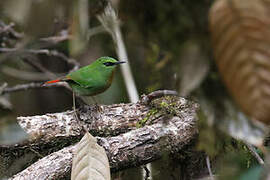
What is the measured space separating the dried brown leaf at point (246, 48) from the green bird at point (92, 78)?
1713mm

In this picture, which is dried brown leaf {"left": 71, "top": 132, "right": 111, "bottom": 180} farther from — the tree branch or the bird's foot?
the bird's foot

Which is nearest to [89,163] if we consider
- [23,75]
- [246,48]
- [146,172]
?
[146,172]

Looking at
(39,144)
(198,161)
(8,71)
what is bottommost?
(198,161)

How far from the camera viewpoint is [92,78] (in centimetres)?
217

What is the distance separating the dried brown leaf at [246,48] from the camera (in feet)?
1.51

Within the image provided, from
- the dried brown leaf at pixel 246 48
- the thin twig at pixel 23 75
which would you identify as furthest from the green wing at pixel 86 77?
the dried brown leaf at pixel 246 48

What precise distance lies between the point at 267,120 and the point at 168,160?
1600mm

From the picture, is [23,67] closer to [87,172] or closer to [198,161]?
[198,161]

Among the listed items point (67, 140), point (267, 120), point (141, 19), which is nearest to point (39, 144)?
point (67, 140)

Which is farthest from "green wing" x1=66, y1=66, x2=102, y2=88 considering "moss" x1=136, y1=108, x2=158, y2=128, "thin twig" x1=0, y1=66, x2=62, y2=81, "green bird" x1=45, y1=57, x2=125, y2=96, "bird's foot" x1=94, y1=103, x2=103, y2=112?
"thin twig" x1=0, y1=66, x2=62, y2=81

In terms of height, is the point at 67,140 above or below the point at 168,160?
above

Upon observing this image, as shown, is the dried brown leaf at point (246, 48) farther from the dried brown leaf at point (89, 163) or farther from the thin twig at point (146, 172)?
the thin twig at point (146, 172)

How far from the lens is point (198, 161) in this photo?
6.57 feet

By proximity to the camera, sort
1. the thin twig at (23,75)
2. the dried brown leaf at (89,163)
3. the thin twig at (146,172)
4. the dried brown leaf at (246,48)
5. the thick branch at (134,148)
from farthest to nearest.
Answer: the thin twig at (23,75)
the thin twig at (146,172)
the thick branch at (134,148)
the dried brown leaf at (89,163)
the dried brown leaf at (246,48)
